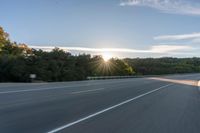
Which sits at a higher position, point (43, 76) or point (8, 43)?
point (8, 43)

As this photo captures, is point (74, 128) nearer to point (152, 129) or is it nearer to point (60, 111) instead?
point (152, 129)

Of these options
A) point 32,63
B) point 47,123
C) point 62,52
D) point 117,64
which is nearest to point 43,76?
point 32,63

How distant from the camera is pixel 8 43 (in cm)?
8369

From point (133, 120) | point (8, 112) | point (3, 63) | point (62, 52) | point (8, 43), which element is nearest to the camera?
point (133, 120)

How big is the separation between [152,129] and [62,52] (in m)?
62.2

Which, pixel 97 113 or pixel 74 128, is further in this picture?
pixel 97 113

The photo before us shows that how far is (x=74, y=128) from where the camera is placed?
1092cm

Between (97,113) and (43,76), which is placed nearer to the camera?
(97,113)

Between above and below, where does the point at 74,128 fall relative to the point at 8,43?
below

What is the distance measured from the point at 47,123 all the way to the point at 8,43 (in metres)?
74.5

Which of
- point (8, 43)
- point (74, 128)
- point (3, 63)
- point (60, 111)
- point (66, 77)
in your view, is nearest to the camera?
point (74, 128)

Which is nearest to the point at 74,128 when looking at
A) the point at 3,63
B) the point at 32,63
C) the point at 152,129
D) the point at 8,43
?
the point at 152,129

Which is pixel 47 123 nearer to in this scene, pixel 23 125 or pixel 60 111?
pixel 23 125

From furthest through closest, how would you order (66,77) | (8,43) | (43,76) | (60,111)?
1. (8,43)
2. (66,77)
3. (43,76)
4. (60,111)
